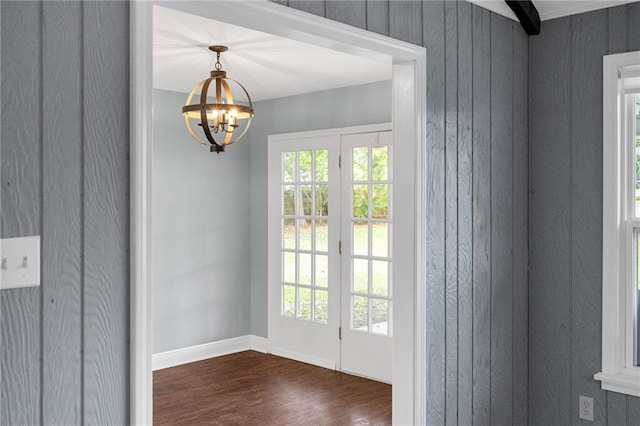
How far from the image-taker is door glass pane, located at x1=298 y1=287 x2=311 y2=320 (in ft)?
18.6

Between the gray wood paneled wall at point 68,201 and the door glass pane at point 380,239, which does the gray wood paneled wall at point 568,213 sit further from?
the door glass pane at point 380,239

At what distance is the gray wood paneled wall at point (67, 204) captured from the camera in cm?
162

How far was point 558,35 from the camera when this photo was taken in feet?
11.1

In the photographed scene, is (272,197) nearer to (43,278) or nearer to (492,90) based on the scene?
(492,90)

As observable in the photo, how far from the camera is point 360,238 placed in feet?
17.0

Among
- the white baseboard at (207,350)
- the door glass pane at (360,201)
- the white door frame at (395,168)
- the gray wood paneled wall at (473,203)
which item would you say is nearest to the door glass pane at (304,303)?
the white baseboard at (207,350)

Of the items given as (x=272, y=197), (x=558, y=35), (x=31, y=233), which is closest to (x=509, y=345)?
(x=558, y=35)

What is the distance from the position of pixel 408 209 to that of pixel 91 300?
1447 mm

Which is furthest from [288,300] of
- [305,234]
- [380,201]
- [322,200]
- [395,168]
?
[395,168]

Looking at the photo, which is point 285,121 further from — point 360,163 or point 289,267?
point 289,267

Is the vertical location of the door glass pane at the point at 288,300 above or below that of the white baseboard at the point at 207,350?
above

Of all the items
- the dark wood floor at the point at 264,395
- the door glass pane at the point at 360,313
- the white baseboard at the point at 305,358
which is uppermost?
the door glass pane at the point at 360,313

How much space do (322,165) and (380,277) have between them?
111 cm

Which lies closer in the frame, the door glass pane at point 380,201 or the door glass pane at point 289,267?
the door glass pane at point 380,201
